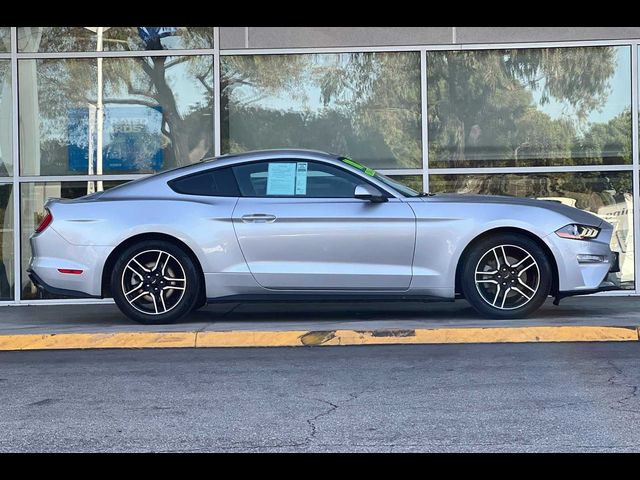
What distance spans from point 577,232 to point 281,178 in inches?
97.4

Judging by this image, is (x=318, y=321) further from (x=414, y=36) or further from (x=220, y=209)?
(x=414, y=36)

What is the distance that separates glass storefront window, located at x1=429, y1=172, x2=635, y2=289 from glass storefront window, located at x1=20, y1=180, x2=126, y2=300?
4.27 m

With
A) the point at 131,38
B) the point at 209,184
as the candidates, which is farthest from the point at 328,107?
the point at 209,184

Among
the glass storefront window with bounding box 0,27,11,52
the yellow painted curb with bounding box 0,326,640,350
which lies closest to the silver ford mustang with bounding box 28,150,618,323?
the yellow painted curb with bounding box 0,326,640,350

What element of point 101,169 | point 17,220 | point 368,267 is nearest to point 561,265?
point 368,267

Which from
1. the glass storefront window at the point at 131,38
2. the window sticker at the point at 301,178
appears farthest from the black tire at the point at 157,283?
the glass storefront window at the point at 131,38

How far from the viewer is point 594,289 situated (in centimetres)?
826

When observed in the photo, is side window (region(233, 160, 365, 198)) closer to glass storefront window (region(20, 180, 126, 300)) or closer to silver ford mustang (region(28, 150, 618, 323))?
silver ford mustang (region(28, 150, 618, 323))

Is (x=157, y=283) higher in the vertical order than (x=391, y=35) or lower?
lower

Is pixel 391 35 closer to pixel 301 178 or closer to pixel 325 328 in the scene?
pixel 301 178

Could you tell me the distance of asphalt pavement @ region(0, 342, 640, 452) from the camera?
475 centimetres

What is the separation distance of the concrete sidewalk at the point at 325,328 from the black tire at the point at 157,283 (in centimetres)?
15

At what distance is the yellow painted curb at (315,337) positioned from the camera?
759 centimetres

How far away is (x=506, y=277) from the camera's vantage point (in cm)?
833
